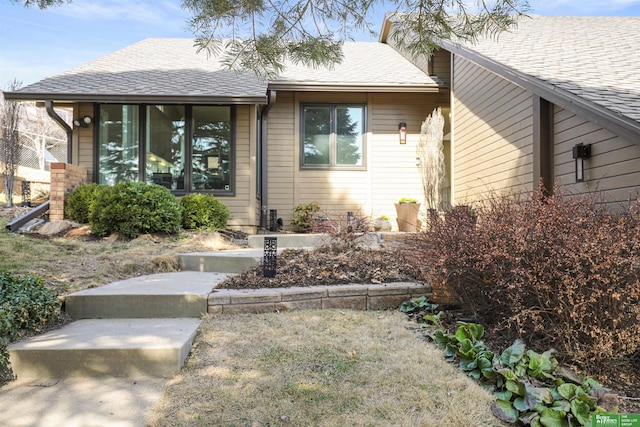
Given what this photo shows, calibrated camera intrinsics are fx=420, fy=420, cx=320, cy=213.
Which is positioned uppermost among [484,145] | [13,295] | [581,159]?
[484,145]

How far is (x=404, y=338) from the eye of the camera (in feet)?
9.71

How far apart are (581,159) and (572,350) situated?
2.35 metres

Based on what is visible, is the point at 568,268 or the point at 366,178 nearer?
the point at 568,268

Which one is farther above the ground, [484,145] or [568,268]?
[484,145]

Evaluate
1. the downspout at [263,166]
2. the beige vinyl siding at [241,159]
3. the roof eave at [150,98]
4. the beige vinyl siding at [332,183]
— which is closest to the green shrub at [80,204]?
the beige vinyl siding at [241,159]

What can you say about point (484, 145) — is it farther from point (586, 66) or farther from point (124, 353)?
point (124, 353)


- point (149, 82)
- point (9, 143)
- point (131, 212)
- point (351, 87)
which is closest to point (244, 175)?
point (131, 212)

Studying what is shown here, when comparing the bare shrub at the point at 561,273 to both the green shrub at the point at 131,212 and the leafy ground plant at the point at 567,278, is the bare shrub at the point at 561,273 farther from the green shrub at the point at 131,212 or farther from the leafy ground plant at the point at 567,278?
the green shrub at the point at 131,212

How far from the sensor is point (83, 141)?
800 cm

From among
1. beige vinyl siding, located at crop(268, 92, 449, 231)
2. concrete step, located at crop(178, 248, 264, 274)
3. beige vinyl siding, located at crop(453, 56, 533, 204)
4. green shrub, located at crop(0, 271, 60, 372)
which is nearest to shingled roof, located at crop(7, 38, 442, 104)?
beige vinyl siding, located at crop(268, 92, 449, 231)

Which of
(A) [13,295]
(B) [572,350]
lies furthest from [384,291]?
(A) [13,295]

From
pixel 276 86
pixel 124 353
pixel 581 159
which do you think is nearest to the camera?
pixel 124 353

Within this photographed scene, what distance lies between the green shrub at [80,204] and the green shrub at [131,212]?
0.73 metres

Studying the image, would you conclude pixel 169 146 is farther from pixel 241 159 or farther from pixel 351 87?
pixel 351 87
